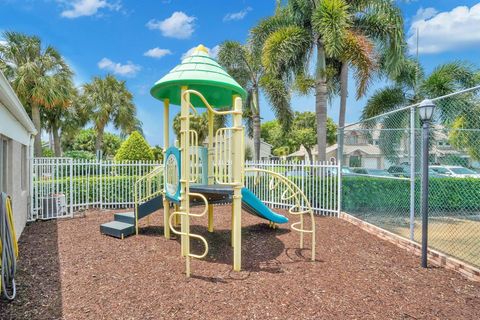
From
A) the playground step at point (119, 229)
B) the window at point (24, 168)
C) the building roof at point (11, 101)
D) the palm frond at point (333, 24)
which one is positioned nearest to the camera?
the building roof at point (11, 101)

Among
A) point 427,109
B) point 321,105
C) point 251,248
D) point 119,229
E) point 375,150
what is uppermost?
point 321,105

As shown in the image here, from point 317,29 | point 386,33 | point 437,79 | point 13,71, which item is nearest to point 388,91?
point 437,79

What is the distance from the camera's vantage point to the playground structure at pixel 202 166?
468 cm

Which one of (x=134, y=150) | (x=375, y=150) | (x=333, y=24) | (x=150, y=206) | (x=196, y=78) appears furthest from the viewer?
(x=134, y=150)

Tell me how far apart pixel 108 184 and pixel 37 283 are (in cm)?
673

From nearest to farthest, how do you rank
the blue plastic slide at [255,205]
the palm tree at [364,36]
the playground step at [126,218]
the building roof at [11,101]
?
1. the building roof at [11,101]
2. the blue plastic slide at [255,205]
3. the playground step at [126,218]
4. the palm tree at [364,36]

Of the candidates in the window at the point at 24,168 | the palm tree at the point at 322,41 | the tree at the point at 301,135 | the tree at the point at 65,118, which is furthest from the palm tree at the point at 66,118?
the tree at the point at 301,135

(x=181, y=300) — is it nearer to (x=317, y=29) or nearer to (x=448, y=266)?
(x=448, y=266)

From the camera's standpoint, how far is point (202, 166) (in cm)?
594

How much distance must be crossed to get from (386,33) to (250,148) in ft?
84.2

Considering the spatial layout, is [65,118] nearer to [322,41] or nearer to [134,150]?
[134,150]

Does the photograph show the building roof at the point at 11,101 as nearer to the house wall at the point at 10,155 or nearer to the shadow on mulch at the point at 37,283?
the house wall at the point at 10,155

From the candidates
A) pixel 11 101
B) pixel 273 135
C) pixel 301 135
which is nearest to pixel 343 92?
pixel 11 101

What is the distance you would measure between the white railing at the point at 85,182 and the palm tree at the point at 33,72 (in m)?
6.86
